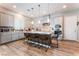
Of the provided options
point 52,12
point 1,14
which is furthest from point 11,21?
point 52,12

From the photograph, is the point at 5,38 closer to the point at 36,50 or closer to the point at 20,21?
the point at 20,21

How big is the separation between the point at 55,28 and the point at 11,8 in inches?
63.0

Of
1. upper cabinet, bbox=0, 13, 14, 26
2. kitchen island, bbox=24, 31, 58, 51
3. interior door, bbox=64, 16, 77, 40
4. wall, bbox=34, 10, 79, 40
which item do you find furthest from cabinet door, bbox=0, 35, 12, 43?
interior door, bbox=64, 16, 77, 40

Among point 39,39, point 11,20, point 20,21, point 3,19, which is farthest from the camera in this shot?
point 39,39

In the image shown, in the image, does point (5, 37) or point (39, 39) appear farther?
point (39, 39)

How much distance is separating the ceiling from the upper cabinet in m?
0.29

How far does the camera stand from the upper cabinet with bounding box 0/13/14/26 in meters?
3.02

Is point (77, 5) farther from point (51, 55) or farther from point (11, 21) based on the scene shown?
point (11, 21)

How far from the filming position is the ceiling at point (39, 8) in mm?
2963

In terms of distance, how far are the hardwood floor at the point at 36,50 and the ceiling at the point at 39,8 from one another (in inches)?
41.3

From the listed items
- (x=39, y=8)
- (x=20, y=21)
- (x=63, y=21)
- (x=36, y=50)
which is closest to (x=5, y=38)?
(x=20, y=21)

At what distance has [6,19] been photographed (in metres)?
3.09

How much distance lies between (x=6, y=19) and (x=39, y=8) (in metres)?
1.16

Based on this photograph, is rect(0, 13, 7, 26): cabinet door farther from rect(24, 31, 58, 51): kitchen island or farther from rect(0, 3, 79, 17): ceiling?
rect(24, 31, 58, 51): kitchen island
